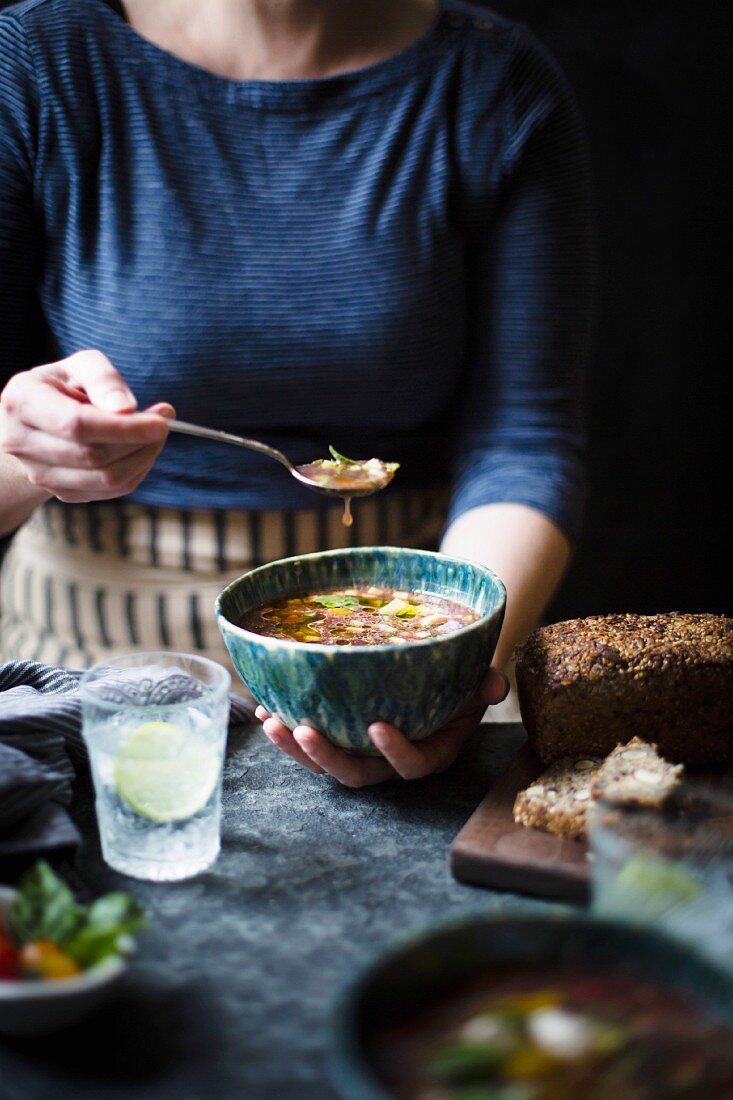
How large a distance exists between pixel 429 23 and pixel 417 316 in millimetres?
534

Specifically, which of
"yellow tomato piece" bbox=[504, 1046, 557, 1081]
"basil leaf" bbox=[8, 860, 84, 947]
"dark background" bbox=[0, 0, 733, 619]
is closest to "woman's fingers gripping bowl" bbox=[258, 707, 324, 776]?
"basil leaf" bbox=[8, 860, 84, 947]

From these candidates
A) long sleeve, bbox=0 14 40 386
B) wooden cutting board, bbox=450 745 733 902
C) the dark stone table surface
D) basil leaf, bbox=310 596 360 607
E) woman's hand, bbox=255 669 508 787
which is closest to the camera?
the dark stone table surface

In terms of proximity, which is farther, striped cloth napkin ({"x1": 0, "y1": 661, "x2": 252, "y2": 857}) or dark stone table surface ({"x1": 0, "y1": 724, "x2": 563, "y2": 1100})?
striped cloth napkin ({"x1": 0, "y1": 661, "x2": 252, "y2": 857})

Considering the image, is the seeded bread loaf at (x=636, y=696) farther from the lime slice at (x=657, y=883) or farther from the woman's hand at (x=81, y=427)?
the woman's hand at (x=81, y=427)

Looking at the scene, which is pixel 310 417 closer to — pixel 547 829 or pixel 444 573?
pixel 444 573

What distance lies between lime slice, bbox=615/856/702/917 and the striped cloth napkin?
527mm

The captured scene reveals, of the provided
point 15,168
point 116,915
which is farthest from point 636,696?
point 15,168

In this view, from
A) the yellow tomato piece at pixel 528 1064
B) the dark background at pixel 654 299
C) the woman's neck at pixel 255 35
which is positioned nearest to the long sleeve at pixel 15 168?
the woman's neck at pixel 255 35

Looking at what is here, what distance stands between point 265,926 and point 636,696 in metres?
0.50

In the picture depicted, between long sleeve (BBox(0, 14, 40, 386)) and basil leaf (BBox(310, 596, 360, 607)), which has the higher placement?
long sleeve (BBox(0, 14, 40, 386))

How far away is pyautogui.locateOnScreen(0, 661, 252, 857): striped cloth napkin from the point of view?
41.8 inches

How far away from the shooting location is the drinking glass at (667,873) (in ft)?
2.81

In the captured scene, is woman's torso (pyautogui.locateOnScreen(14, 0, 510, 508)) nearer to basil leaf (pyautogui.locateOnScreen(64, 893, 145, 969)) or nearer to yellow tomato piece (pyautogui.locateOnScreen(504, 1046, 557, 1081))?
basil leaf (pyautogui.locateOnScreen(64, 893, 145, 969))

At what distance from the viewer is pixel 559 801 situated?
1.14 metres
